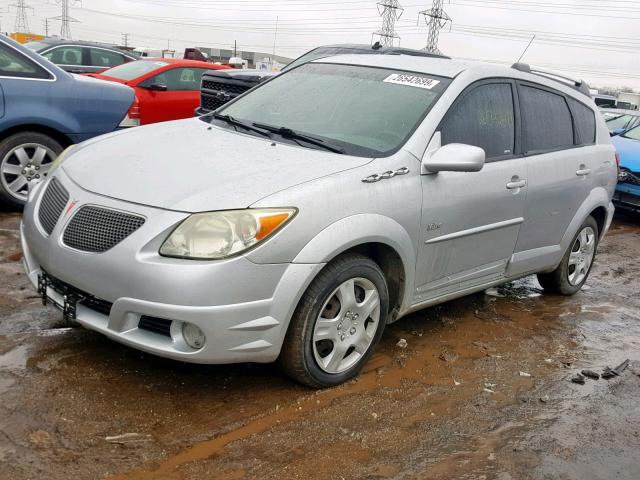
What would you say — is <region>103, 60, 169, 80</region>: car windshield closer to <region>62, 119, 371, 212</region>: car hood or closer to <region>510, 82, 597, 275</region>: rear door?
<region>62, 119, 371, 212</region>: car hood

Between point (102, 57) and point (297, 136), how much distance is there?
36.4 feet

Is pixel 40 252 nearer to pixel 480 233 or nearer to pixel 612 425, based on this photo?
pixel 480 233

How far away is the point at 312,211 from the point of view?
3107 millimetres

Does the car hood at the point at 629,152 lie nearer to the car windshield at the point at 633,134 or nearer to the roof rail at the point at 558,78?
the car windshield at the point at 633,134

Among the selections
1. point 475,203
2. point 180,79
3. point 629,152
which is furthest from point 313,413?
point 629,152

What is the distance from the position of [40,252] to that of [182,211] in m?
0.89

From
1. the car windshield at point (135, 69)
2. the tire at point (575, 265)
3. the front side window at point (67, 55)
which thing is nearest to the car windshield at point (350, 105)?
the tire at point (575, 265)

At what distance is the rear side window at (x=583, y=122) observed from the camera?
205 inches

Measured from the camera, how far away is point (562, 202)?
191 inches

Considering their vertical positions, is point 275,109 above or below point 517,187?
above

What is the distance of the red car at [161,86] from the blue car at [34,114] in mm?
2692

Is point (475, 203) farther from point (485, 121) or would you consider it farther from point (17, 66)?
point (17, 66)

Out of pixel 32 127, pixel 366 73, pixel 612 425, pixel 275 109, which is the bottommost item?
pixel 612 425

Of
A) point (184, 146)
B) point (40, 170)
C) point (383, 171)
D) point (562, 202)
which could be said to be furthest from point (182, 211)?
point (40, 170)
